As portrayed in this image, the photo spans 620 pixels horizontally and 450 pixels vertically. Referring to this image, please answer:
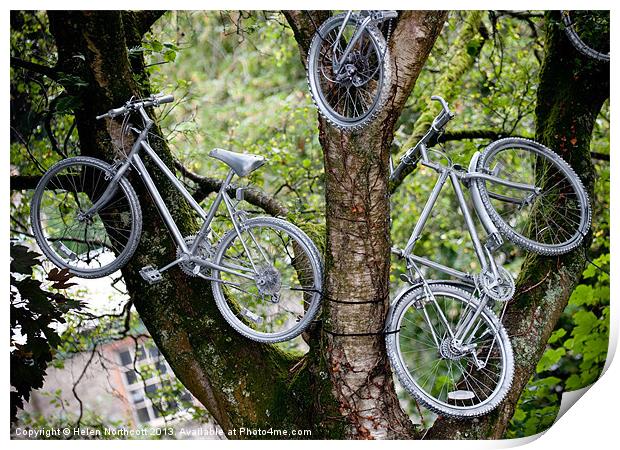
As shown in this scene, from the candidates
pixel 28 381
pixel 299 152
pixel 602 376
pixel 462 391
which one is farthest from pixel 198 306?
pixel 299 152

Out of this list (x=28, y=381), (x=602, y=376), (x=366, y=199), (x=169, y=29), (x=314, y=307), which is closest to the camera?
(x=366, y=199)

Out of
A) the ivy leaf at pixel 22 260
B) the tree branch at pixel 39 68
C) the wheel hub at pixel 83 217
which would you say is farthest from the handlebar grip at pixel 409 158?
the ivy leaf at pixel 22 260

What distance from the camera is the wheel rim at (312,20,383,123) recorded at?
2.92 metres

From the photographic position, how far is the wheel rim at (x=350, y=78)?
9.59 ft

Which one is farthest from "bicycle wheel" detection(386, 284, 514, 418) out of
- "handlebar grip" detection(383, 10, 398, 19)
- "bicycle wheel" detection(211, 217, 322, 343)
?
"handlebar grip" detection(383, 10, 398, 19)

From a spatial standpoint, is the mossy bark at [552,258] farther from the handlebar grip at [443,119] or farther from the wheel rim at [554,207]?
the handlebar grip at [443,119]

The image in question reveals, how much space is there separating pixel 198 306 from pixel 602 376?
6.78 ft

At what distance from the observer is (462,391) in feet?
10.4

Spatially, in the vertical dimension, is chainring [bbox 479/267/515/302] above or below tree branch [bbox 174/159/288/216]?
below

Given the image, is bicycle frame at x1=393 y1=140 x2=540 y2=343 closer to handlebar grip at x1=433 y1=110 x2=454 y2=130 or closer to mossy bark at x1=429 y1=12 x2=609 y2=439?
handlebar grip at x1=433 y1=110 x2=454 y2=130

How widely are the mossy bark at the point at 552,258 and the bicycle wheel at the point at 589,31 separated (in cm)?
5

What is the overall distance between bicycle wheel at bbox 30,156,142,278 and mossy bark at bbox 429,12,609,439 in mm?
1673

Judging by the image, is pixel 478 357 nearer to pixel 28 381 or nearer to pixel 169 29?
pixel 28 381

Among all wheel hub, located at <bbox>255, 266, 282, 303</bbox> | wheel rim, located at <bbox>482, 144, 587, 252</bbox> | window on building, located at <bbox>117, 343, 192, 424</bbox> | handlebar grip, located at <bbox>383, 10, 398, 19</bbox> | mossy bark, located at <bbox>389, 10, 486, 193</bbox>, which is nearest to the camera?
handlebar grip, located at <bbox>383, 10, 398, 19</bbox>
